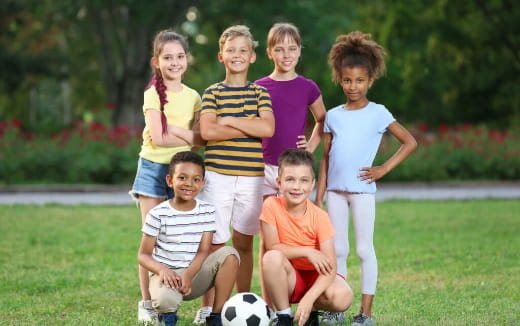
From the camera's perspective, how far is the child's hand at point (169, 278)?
523 cm

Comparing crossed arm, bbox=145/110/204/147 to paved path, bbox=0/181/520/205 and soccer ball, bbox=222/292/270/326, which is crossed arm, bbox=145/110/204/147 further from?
paved path, bbox=0/181/520/205

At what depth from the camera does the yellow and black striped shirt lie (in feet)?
18.2

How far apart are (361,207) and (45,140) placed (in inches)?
522

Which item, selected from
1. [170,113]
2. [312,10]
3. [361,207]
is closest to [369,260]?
[361,207]

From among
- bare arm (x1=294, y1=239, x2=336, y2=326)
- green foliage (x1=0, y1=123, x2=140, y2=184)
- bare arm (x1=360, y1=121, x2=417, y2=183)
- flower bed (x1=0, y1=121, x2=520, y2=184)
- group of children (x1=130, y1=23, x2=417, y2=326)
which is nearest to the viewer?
bare arm (x1=294, y1=239, x2=336, y2=326)

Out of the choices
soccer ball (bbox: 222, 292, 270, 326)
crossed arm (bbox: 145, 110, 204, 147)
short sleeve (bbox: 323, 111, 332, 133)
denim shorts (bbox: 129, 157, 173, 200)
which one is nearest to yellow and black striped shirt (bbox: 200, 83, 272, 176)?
crossed arm (bbox: 145, 110, 204, 147)

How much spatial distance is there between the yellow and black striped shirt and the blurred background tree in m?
16.5

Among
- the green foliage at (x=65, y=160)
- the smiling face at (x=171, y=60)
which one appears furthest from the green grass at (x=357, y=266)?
the green foliage at (x=65, y=160)

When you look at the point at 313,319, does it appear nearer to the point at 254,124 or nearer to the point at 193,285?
the point at 193,285

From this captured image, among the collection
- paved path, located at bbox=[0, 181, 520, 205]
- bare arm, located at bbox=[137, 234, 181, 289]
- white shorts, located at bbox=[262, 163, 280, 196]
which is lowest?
paved path, located at bbox=[0, 181, 520, 205]

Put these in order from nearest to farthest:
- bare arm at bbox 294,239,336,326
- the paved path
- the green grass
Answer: bare arm at bbox 294,239,336,326
the green grass
the paved path

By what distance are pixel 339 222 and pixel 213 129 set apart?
1063 millimetres

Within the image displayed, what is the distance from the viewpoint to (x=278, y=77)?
5.87 m

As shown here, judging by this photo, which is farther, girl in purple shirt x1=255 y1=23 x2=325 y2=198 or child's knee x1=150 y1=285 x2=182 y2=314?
girl in purple shirt x1=255 y1=23 x2=325 y2=198
